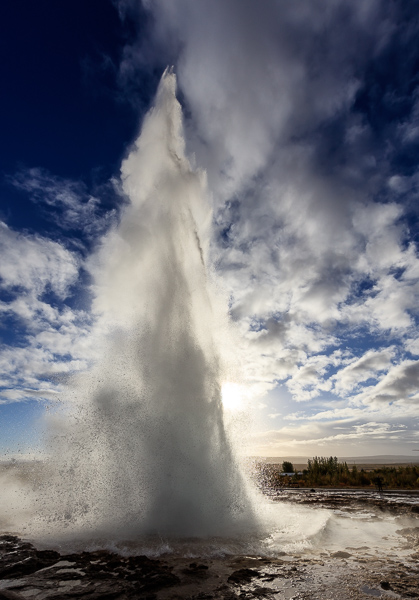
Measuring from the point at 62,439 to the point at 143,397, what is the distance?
472cm

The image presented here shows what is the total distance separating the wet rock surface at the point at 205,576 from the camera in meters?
6.63

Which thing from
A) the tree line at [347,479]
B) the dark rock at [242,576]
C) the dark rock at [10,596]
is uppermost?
the tree line at [347,479]

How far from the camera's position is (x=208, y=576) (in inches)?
304

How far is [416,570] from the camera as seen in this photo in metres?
8.12

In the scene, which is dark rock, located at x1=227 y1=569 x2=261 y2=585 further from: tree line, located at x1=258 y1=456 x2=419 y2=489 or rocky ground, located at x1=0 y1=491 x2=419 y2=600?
tree line, located at x1=258 y1=456 x2=419 y2=489

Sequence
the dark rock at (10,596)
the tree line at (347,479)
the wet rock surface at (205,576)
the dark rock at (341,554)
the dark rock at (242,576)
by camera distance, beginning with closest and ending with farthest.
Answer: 1. the dark rock at (10,596)
2. the wet rock surface at (205,576)
3. the dark rock at (242,576)
4. the dark rock at (341,554)
5. the tree line at (347,479)

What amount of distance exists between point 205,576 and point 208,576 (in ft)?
0.24

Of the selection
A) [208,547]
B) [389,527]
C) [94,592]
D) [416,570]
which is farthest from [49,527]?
[389,527]

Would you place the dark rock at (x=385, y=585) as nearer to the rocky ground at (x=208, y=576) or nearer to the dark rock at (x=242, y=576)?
the rocky ground at (x=208, y=576)

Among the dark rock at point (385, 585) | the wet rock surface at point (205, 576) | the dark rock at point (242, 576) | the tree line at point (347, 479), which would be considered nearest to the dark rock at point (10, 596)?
the wet rock surface at point (205, 576)

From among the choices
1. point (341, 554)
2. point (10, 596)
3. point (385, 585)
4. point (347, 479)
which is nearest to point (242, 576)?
point (385, 585)

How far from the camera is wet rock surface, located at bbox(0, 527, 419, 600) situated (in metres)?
6.63

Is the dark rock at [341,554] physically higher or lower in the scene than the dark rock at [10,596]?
higher

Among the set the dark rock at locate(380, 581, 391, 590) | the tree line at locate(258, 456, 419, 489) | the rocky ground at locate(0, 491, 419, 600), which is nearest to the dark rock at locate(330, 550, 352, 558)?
the rocky ground at locate(0, 491, 419, 600)
